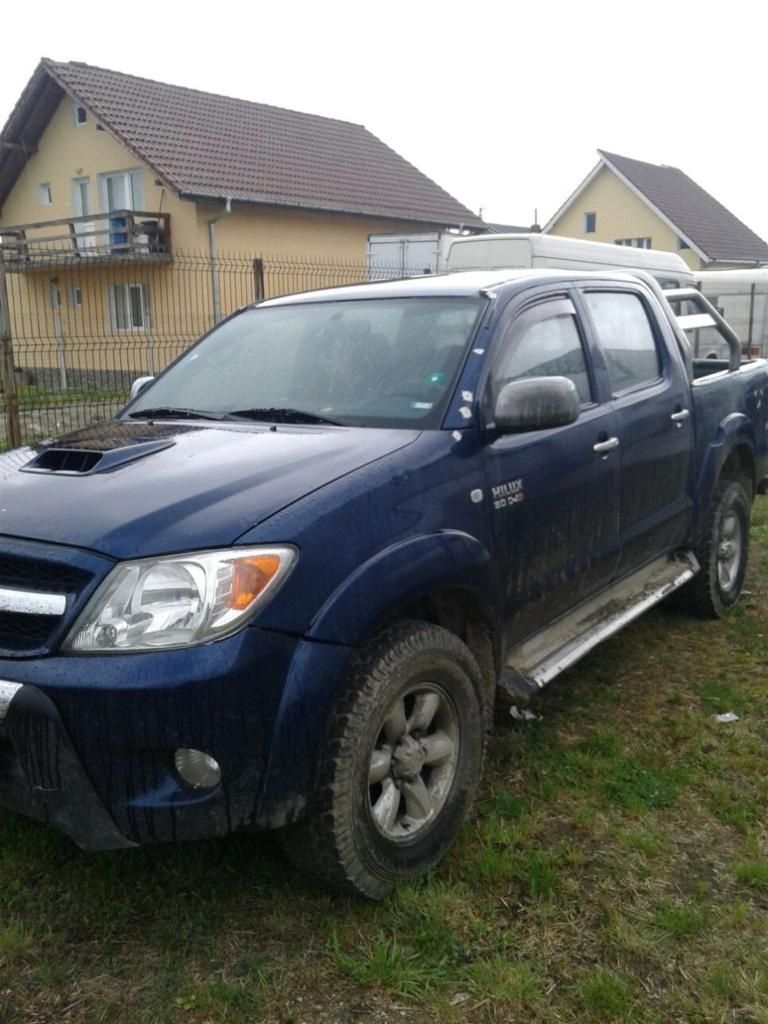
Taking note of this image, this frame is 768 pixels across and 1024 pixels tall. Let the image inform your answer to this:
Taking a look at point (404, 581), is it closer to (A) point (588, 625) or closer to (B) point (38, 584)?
(B) point (38, 584)

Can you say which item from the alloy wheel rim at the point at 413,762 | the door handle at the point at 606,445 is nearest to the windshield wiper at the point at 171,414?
the alloy wheel rim at the point at 413,762

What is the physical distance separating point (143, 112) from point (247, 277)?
836cm

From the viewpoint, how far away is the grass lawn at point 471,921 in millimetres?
2404

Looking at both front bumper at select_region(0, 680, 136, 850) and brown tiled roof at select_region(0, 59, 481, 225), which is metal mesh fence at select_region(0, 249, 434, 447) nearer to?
brown tiled roof at select_region(0, 59, 481, 225)

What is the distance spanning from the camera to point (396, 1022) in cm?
235

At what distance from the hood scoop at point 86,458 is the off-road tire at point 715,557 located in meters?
3.16

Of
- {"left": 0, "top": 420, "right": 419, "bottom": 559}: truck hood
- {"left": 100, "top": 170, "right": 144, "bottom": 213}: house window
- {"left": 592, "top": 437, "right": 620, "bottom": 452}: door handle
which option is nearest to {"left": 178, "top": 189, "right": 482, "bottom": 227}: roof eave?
{"left": 100, "top": 170, "right": 144, "bottom": 213}: house window

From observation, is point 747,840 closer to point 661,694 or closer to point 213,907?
point 661,694

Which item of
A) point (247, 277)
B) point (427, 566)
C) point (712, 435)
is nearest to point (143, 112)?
point (247, 277)

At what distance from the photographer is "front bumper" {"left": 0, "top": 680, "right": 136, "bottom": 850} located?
2.31 m

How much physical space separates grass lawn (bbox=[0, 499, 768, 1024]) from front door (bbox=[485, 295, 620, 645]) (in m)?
0.70

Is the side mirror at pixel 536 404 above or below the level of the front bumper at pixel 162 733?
above

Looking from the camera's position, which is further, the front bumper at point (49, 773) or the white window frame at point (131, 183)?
the white window frame at point (131, 183)

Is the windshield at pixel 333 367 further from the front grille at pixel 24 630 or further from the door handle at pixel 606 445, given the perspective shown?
the front grille at pixel 24 630
